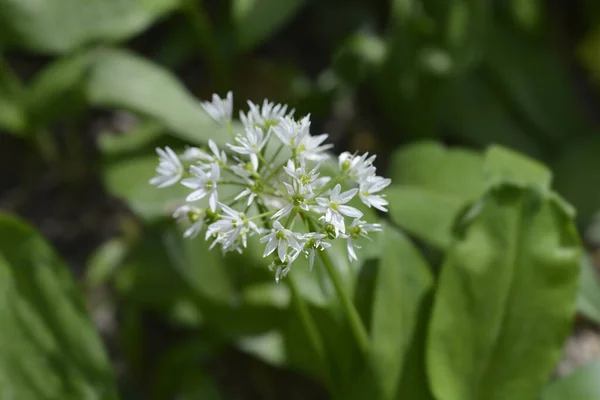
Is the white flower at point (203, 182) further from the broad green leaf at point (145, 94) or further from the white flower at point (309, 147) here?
the broad green leaf at point (145, 94)

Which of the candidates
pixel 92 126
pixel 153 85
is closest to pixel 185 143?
pixel 153 85

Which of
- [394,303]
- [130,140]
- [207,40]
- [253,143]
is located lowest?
[394,303]

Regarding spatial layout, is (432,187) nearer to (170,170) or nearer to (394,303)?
(394,303)

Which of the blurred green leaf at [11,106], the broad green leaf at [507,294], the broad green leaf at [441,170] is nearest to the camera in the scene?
the broad green leaf at [507,294]

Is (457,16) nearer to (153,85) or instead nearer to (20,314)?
(153,85)

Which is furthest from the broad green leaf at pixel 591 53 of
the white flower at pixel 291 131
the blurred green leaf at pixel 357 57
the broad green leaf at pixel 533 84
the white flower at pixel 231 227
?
the white flower at pixel 231 227

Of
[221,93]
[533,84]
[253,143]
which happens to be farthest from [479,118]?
[253,143]
